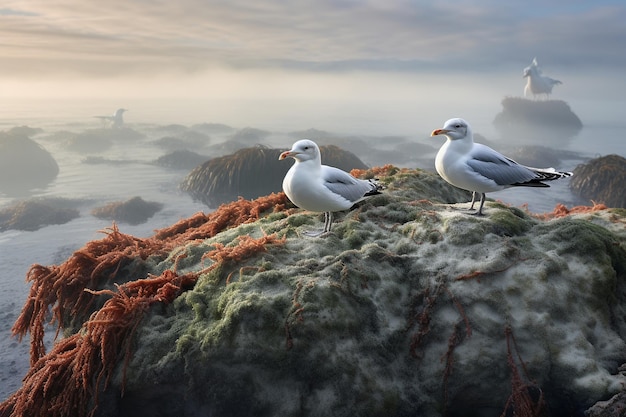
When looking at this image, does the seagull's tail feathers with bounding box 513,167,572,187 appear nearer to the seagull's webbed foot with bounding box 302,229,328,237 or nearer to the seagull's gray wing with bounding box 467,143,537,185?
the seagull's gray wing with bounding box 467,143,537,185

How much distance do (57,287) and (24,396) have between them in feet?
6.76

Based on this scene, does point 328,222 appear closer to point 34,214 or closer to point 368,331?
point 368,331

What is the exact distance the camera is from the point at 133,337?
18.0 feet

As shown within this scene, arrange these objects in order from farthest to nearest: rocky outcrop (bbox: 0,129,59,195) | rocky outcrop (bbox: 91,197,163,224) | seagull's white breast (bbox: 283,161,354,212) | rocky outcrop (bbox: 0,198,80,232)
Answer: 1. rocky outcrop (bbox: 0,129,59,195)
2. rocky outcrop (bbox: 91,197,163,224)
3. rocky outcrop (bbox: 0,198,80,232)
4. seagull's white breast (bbox: 283,161,354,212)

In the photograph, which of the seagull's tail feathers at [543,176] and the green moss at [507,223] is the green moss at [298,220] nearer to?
the green moss at [507,223]

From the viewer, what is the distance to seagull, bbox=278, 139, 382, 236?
612 centimetres

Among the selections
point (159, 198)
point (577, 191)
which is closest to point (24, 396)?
point (159, 198)

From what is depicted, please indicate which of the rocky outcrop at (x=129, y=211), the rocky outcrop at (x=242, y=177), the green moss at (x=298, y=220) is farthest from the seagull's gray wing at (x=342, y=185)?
the rocky outcrop at (x=129, y=211)

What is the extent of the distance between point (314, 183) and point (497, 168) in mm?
2659

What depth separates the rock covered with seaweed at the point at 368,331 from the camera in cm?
503

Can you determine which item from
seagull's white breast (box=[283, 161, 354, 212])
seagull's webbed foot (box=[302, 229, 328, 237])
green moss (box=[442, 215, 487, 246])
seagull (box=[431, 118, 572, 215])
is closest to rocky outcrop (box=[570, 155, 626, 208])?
seagull (box=[431, 118, 572, 215])

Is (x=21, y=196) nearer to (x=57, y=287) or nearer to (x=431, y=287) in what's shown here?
(x=57, y=287)

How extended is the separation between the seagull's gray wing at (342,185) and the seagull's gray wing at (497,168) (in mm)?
1607

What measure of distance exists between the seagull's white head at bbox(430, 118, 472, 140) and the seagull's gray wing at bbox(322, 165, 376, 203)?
1326 millimetres
